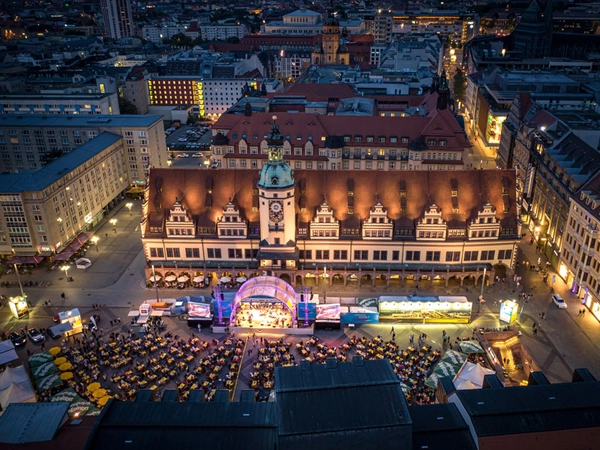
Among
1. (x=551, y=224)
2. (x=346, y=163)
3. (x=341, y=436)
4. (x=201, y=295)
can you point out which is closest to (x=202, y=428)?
(x=341, y=436)

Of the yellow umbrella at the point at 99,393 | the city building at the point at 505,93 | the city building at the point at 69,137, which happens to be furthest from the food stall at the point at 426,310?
the city building at the point at 505,93

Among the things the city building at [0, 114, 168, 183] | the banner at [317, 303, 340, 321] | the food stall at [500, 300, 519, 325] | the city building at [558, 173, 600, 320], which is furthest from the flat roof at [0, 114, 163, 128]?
the city building at [558, 173, 600, 320]

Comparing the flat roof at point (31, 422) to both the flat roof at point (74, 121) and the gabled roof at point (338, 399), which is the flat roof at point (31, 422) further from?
the flat roof at point (74, 121)

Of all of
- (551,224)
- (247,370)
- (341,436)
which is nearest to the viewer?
(341,436)

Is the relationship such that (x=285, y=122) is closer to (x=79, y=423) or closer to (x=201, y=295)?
(x=201, y=295)

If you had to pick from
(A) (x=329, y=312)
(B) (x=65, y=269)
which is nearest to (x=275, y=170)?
(A) (x=329, y=312)

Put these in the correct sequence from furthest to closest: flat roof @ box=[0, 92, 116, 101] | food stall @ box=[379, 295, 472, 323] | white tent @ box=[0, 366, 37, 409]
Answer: flat roof @ box=[0, 92, 116, 101]
food stall @ box=[379, 295, 472, 323]
white tent @ box=[0, 366, 37, 409]

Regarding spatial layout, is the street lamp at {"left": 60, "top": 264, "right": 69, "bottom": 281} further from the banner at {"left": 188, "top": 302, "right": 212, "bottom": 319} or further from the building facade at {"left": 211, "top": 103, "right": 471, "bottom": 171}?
the building facade at {"left": 211, "top": 103, "right": 471, "bottom": 171}
